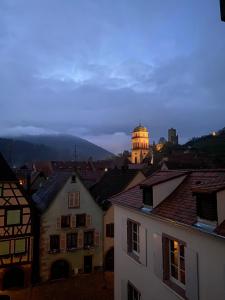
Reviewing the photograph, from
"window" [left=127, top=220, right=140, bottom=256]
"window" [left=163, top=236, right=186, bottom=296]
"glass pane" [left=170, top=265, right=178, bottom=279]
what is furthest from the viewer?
"window" [left=127, top=220, right=140, bottom=256]

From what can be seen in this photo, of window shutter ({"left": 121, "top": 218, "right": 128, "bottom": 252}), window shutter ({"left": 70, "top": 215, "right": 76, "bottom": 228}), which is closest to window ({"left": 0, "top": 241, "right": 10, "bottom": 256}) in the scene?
window shutter ({"left": 70, "top": 215, "right": 76, "bottom": 228})

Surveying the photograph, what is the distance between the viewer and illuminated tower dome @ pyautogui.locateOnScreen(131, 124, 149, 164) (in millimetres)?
152875

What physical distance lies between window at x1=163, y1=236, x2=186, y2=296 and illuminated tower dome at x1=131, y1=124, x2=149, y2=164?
139 meters

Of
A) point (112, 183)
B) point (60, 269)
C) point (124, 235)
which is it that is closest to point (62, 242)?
point (60, 269)

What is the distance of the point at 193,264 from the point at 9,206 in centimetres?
2064

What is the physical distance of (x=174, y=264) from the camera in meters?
11.7

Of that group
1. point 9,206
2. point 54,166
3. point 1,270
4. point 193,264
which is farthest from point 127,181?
point 54,166

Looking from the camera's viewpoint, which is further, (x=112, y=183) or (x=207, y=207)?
(x=112, y=183)

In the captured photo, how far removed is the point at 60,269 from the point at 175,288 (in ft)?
66.7

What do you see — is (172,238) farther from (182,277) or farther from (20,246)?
(20,246)

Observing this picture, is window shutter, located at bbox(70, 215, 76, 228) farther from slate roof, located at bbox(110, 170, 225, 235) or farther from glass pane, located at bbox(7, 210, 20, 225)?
slate roof, located at bbox(110, 170, 225, 235)

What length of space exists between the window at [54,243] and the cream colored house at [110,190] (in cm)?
508

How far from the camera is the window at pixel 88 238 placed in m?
30.0

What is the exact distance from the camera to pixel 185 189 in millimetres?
13117
